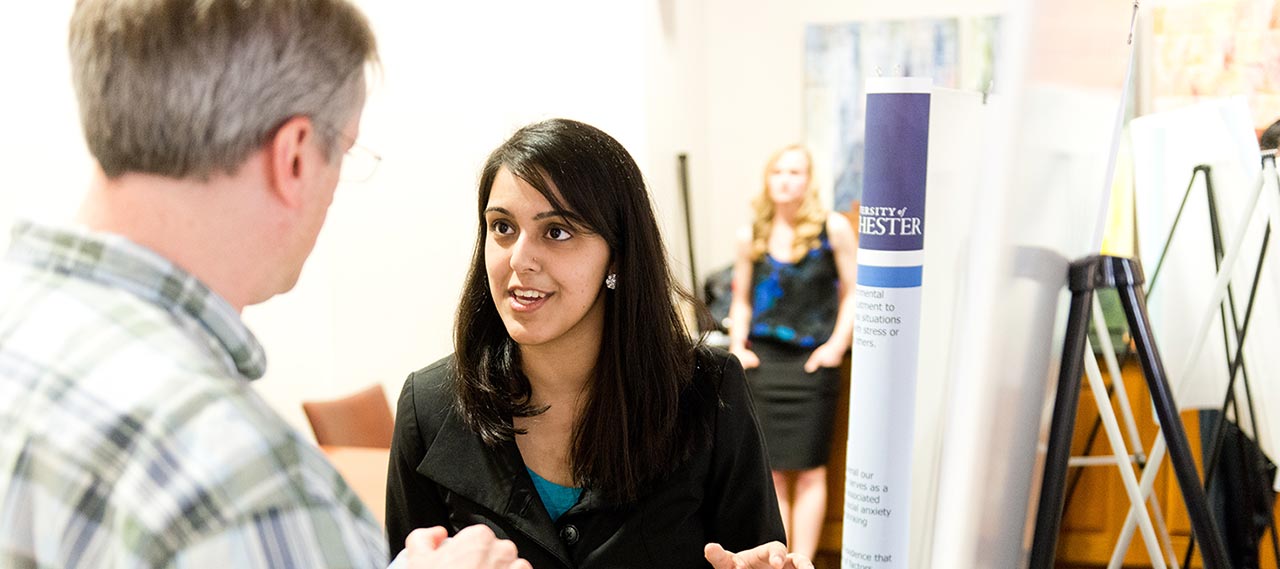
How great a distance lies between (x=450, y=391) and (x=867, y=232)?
855 millimetres

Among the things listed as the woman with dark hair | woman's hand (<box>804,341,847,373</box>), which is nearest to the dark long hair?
the woman with dark hair

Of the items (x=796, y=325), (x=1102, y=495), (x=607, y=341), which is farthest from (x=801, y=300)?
(x=607, y=341)

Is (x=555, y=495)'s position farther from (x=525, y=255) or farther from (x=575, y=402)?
(x=525, y=255)

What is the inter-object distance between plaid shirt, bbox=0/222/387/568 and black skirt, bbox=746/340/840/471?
349 cm

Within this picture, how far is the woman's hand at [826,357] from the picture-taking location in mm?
4164

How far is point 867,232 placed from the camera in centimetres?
111

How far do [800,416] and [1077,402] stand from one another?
2793mm

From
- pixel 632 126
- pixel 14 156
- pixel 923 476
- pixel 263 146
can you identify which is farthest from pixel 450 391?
pixel 632 126

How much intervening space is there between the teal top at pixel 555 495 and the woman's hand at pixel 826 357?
261cm

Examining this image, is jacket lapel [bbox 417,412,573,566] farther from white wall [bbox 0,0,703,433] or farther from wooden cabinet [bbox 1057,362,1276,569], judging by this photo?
white wall [bbox 0,0,703,433]

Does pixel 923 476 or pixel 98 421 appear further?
pixel 923 476

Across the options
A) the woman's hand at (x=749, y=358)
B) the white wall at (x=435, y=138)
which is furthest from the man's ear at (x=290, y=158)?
the white wall at (x=435, y=138)

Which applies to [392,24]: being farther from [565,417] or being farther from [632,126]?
[565,417]

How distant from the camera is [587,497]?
1.65 m
